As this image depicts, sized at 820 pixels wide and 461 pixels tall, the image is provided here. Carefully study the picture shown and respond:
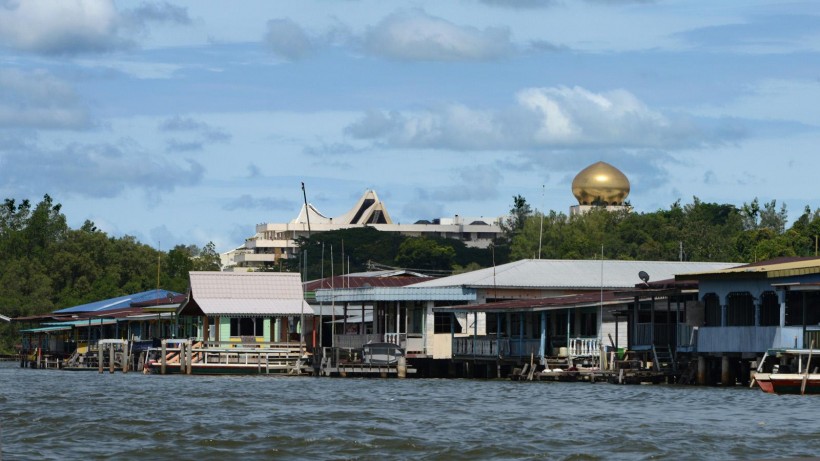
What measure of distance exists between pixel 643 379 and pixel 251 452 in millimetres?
26219

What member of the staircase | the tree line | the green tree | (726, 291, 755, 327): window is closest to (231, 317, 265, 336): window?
the staircase

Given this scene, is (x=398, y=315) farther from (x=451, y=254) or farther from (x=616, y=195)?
(x=616, y=195)

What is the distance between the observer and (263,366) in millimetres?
71312

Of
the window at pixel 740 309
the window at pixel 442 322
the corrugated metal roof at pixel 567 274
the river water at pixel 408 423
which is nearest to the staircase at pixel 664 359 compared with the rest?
the window at pixel 740 309

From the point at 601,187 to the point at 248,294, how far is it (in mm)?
96354

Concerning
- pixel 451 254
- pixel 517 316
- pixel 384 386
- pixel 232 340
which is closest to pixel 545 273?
pixel 517 316

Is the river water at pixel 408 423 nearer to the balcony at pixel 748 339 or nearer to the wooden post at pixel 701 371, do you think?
the balcony at pixel 748 339

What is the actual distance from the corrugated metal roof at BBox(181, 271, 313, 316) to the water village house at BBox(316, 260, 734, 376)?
80.4 inches

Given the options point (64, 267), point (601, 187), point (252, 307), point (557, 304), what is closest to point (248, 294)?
point (252, 307)

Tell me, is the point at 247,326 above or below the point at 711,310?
below

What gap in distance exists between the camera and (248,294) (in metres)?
78.8

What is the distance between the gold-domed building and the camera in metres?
170

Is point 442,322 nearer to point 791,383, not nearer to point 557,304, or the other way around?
point 557,304

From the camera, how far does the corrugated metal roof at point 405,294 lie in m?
76.4
